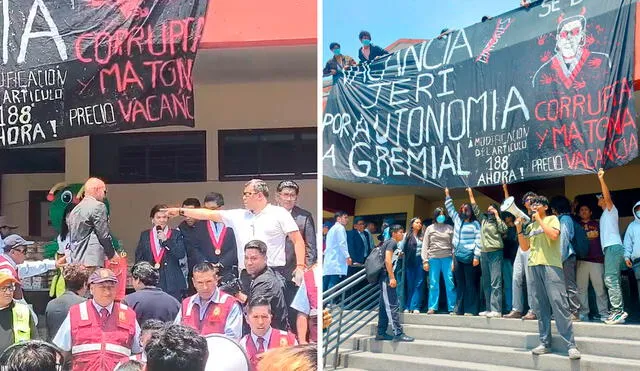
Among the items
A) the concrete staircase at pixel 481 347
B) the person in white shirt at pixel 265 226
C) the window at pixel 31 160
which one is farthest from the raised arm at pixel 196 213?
the concrete staircase at pixel 481 347

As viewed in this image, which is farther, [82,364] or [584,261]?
[584,261]

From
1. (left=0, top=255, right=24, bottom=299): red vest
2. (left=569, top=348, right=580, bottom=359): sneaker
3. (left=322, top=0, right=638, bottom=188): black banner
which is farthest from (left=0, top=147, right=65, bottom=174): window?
(left=569, top=348, right=580, bottom=359): sneaker

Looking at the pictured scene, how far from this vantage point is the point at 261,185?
3.51m

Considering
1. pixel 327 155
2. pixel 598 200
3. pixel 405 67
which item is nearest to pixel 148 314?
pixel 327 155

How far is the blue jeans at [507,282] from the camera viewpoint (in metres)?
4.30

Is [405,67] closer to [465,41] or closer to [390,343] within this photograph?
[465,41]

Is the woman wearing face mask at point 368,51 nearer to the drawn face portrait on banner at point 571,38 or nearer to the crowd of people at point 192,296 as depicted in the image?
the drawn face portrait on banner at point 571,38

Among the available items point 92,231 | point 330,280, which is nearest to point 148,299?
point 92,231

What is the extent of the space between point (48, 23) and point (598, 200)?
3.29m

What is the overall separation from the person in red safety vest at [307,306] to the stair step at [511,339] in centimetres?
98

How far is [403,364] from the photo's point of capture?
4.00 m

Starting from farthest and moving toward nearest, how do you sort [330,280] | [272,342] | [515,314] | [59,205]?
[330,280] → [515,314] → [59,205] → [272,342]

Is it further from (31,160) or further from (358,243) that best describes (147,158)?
(358,243)

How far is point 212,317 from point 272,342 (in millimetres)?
321
